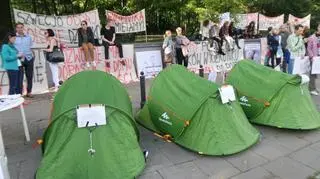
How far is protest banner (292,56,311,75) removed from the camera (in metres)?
9.41

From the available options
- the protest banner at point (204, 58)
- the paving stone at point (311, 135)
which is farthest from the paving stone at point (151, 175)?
the protest banner at point (204, 58)

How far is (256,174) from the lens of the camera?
4867 mm

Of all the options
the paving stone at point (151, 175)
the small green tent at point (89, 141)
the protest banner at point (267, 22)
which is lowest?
the paving stone at point (151, 175)

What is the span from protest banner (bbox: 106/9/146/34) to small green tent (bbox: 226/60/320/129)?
7577 millimetres

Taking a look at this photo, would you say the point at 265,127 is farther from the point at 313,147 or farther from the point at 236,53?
the point at 236,53

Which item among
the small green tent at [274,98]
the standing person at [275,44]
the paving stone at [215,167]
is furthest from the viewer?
the standing person at [275,44]

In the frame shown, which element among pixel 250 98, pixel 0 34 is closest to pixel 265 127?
pixel 250 98

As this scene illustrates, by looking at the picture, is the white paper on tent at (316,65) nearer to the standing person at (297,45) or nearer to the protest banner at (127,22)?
the standing person at (297,45)

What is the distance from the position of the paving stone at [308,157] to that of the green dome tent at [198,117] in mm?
666

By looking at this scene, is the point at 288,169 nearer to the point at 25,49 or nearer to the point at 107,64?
the point at 25,49

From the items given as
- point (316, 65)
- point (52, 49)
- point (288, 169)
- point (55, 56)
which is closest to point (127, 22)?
point (52, 49)

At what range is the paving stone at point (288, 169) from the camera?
488cm

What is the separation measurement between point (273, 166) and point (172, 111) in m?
1.70

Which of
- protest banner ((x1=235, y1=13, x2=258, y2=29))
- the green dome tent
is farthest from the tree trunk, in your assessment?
protest banner ((x1=235, y1=13, x2=258, y2=29))
